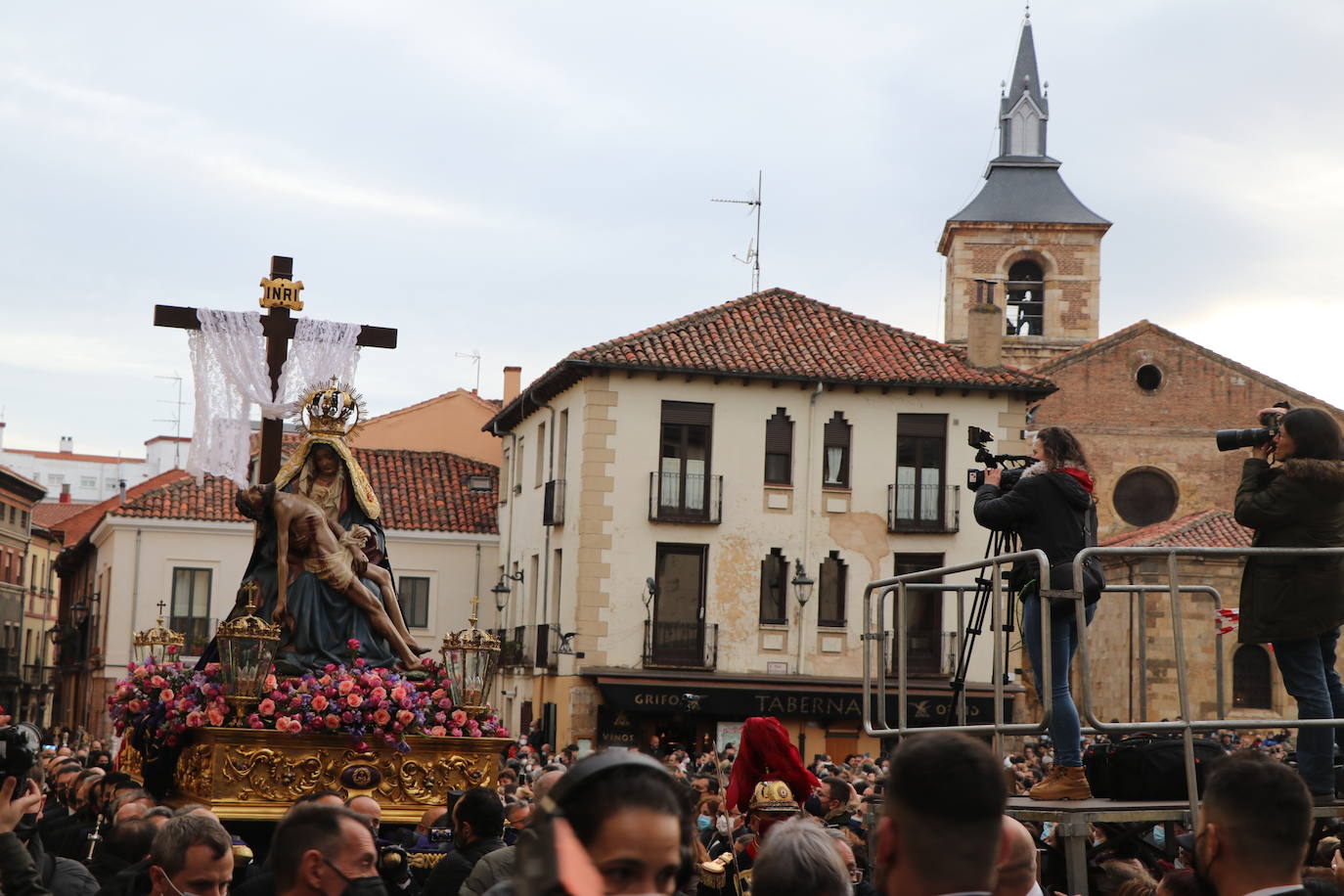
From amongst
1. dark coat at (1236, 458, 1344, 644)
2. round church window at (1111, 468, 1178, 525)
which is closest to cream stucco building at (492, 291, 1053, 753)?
round church window at (1111, 468, 1178, 525)

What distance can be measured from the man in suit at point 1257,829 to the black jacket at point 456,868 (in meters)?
3.59

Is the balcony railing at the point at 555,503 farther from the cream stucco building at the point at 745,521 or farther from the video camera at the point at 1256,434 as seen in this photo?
the video camera at the point at 1256,434

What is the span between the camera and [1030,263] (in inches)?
2259

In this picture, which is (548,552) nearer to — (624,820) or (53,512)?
(624,820)

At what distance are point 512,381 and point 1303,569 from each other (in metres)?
42.3

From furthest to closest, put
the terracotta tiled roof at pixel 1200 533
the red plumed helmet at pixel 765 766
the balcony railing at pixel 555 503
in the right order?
the terracotta tiled roof at pixel 1200 533 < the balcony railing at pixel 555 503 < the red plumed helmet at pixel 765 766

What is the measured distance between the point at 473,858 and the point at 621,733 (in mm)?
26844

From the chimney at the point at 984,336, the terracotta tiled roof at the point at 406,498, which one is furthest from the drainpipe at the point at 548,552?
the chimney at the point at 984,336

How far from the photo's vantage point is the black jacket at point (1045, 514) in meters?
7.06

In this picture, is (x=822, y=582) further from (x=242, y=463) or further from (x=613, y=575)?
(x=242, y=463)

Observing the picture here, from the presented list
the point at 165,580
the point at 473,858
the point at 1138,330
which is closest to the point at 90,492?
the point at 165,580

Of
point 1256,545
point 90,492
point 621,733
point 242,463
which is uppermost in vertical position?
point 90,492

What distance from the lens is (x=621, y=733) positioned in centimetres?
3353

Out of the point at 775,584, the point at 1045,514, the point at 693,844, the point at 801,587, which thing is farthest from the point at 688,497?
the point at 693,844
